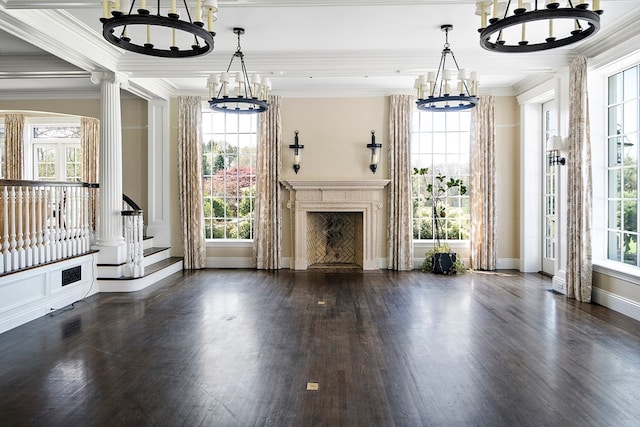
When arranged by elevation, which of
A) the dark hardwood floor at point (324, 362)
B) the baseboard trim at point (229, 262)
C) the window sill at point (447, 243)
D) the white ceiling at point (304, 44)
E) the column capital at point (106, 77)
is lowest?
the dark hardwood floor at point (324, 362)

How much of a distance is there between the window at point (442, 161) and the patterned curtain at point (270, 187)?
2629mm

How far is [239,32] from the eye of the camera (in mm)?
6059

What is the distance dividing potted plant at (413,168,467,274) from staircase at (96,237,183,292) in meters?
4.62

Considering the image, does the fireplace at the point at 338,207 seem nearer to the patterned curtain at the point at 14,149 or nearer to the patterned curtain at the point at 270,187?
the patterned curtain at the point at 270,187

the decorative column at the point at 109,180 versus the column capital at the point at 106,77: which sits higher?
the column capital at the point at 106,77

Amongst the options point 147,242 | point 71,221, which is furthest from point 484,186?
point 71,221

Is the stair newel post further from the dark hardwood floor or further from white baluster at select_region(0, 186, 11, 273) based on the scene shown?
the dark hardwood floor

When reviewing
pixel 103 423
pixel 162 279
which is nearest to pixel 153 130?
pixel 162 279

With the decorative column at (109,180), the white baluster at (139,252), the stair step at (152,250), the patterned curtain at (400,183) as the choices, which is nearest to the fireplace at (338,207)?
the patterned curtain at (400,183)

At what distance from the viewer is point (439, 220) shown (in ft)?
30.6

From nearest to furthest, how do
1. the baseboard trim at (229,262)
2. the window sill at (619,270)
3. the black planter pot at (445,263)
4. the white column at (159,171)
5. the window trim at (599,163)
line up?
the window sill at (619,270), the window trim at (599,163), the black planter pot at (445,263), the white column at (159,171), the baseboard trim at (229,262)

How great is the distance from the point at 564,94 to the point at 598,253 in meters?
2.32

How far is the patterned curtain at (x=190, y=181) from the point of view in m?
9.10

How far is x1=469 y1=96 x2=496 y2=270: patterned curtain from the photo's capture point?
8867mm
